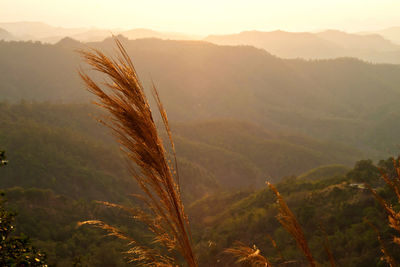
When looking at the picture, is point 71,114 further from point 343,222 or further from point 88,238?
point 343,222

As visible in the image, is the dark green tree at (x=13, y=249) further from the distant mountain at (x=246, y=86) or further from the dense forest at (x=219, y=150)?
the distant mountain at (x=246, y=86)

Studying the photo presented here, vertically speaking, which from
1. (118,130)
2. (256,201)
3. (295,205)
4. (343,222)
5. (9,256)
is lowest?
(256,201)

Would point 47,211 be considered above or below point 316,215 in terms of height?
below

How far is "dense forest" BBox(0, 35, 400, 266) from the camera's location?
19688 mm

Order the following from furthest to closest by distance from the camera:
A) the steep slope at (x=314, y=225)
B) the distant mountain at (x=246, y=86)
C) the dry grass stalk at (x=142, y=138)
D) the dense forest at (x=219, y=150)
Answer: the distant mountain at (x=246, y=86) < the dense forest at (x=219, y=150) < the steep slope at (x=314, y=225) < the dry grass stalk at (x=142, y=138)

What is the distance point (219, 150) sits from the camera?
7038 centimetres

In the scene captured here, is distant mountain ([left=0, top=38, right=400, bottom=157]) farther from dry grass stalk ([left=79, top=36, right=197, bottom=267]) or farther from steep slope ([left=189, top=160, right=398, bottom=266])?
dry grass stalk ([left=79, top=36, right=197, bottom=267])

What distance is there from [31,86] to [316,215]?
117 m

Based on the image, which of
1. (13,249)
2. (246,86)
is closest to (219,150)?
(13,249)

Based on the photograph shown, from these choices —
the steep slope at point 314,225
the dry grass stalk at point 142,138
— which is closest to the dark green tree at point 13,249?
the dry grass stalk at point 142,138

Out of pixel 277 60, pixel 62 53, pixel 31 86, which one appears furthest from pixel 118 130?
pixel 277 60

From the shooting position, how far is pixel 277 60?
6403 inches

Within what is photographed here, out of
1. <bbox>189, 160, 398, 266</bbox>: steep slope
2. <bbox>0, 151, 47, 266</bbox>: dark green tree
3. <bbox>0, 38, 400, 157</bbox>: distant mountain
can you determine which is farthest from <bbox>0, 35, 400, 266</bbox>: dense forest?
<bbox>0, 38, 400, 157</bbox>: distant mountain

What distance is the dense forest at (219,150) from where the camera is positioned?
19688 millimetres
